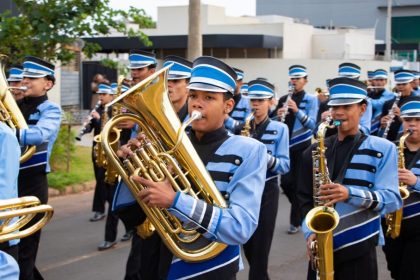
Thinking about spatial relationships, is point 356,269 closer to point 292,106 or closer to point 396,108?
point 396,108

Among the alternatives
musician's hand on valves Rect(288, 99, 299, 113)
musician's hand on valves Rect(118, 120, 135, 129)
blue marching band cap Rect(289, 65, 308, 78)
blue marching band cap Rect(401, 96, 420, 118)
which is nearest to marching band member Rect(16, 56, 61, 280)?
musician's hand on valves Rect(118, 120, 135, 129)

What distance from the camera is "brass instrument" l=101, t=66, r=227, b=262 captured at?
328 centimetres

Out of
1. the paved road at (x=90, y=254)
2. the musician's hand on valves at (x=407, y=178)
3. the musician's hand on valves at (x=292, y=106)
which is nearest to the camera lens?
the musician's hand on valves at (x=407, y=178)

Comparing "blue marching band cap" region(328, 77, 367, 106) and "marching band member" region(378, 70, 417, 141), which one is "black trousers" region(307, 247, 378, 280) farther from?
"marching band member" region(378, 70, 417, 141)

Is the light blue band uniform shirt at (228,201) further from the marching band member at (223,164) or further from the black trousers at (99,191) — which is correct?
the black trousers at (99,191)

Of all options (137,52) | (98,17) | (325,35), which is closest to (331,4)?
(325,35)

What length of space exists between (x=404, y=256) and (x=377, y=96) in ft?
20.0

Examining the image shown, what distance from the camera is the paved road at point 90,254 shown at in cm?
Result: 683

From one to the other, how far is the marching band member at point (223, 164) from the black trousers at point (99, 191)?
544 centimetres

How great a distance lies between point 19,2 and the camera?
32.9 feet

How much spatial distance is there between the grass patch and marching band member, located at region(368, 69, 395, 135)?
5.24 m

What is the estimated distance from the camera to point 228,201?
3.51 metres

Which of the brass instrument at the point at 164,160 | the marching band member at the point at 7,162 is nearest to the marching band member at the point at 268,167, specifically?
the brass instrument at the point at 164,160

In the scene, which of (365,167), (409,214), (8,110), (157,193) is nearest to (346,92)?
(365,167)
